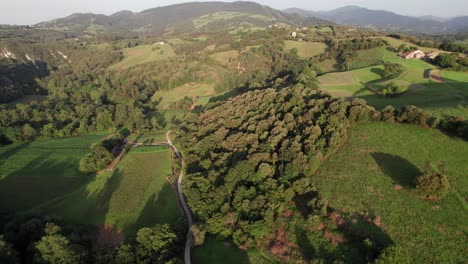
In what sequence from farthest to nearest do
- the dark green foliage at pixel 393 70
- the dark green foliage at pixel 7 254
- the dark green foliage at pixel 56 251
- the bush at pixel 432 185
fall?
the dark green foliage at pixel 393 70
the dark green foliage at pixel 56 251
the dark green foliage at pixel 7 254
the bush at pixel 432 185

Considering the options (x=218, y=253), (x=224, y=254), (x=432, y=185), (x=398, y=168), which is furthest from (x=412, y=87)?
(x=218, y=253)

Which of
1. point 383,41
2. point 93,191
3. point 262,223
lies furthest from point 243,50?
point 262,223

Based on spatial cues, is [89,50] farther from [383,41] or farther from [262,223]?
[262,223]

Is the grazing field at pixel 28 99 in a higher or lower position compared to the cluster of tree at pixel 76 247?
higher

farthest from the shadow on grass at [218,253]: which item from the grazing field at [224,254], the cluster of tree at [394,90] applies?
the cluster of tree at [394,90]

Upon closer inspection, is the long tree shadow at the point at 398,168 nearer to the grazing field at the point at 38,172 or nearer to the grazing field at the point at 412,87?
the grazing field at the point at 412,87

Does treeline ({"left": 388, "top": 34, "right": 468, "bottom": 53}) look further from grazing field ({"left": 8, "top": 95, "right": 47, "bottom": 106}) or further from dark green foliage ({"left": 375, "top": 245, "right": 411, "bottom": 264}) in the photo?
grazing field ({"left": 8, "top": 95, "right": 47, "bottom": 106})

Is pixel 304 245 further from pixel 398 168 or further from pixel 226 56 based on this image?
pixel 226 56

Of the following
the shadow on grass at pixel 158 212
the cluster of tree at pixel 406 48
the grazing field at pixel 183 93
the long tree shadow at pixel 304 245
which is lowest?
the shadow on grass at pixel 158 212
